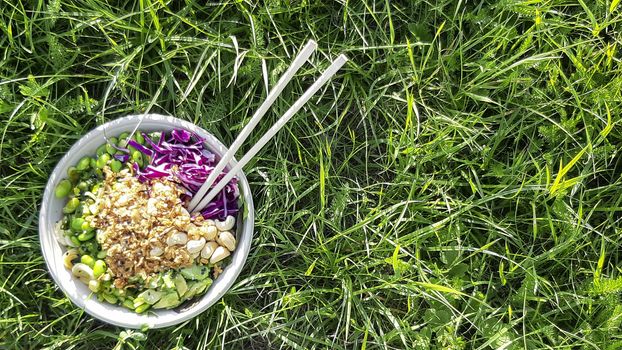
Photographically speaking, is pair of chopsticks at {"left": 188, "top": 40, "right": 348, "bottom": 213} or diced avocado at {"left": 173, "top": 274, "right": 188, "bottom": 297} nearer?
pair of chopsticks at {"left": 188, "top": 40, "right": 348, "bottom": 213}

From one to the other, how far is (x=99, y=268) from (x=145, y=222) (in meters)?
0.14

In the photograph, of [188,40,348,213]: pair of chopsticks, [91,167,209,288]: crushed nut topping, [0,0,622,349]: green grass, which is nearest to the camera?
[188,40,348,213]: pair of chopsticks

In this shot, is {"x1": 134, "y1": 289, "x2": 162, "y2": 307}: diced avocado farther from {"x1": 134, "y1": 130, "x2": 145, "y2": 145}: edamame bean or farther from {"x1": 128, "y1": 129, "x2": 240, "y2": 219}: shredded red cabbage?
{"x1": 134, "y1": 130, "x2": 145, "y2": 145}: edamame bean

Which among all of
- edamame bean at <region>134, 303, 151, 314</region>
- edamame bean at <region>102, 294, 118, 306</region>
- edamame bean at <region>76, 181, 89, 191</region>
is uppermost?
edamame bean at <region>76, 181, 89, 191</region>

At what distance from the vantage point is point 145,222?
1.20m

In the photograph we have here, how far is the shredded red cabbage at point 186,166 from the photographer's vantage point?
128cm

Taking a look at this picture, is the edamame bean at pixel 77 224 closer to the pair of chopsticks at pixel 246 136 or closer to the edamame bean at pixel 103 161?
the edamame bean at pixel 103 161

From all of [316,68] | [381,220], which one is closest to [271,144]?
[316,68]

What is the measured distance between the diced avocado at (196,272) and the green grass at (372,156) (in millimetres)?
116

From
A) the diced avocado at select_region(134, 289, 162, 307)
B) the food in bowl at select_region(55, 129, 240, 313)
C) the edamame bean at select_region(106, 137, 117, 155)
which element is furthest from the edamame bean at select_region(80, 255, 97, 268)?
the edamame bean at select_region(106, 137, 117, 155)

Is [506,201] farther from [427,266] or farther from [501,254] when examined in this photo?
[427,266]

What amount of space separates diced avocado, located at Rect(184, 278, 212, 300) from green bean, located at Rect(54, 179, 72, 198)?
0.32 metres

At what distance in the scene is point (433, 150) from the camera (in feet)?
4.59

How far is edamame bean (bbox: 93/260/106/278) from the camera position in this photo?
123 cm
